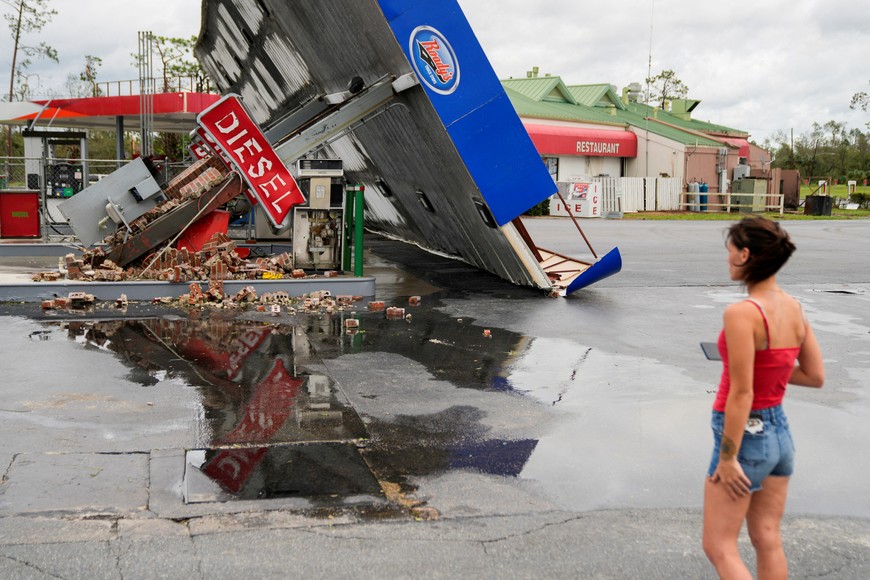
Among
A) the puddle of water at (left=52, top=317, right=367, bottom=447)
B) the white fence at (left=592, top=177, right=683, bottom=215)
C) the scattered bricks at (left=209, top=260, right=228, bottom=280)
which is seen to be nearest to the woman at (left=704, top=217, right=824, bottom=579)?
the puddle of water at (left=52, top=317, right=367, bottom=447)

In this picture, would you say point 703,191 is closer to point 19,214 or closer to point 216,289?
point 19,214

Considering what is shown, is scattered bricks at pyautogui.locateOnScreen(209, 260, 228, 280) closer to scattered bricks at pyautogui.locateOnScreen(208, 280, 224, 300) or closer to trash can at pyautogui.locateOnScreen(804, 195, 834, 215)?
scattered bricks at pyautogui.locateOnScreen(208, 280, 224, 300)

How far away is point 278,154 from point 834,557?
1042 cm

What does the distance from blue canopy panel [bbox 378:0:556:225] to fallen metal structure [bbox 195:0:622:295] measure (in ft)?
0.04

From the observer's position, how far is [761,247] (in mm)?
3350

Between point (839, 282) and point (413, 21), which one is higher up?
point (413, 21)

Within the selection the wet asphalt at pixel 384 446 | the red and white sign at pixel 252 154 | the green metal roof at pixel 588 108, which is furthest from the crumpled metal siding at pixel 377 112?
the green metal roof at pixel 588 108

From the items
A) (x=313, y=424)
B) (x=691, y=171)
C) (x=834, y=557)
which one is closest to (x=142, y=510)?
(x=313, y=424)

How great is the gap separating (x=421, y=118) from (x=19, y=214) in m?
11.8

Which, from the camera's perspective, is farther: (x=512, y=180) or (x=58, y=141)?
(x=58, y=141)

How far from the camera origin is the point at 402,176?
15.8 meters

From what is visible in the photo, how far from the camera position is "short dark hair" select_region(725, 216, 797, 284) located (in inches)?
132

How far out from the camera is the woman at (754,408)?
10.6 ft

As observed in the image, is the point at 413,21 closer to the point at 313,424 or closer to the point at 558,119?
the point at 313,424
